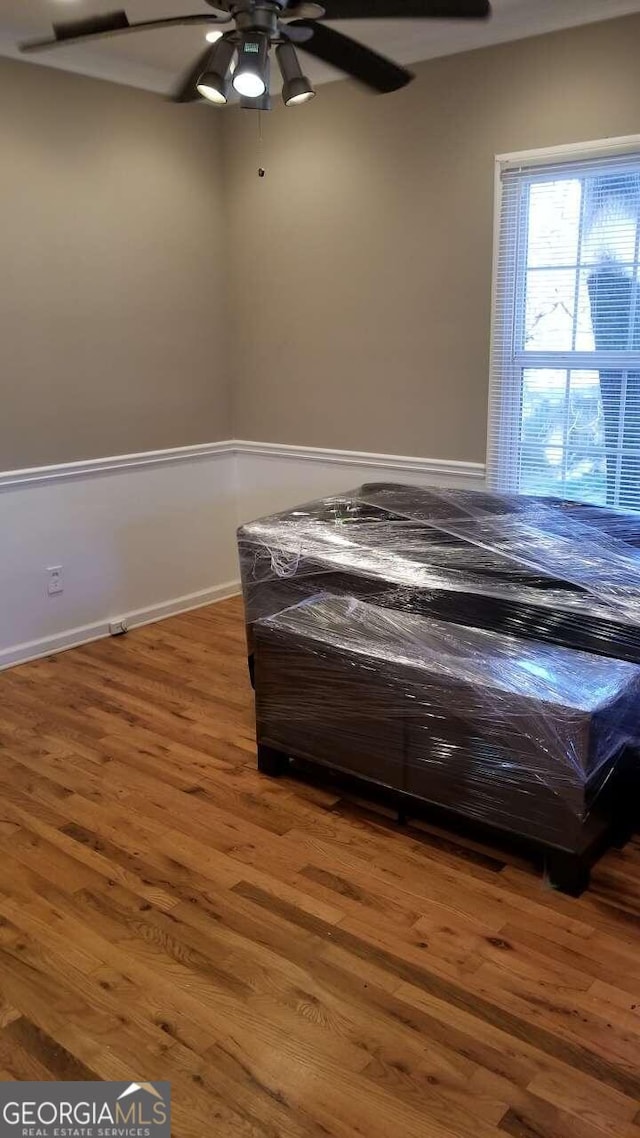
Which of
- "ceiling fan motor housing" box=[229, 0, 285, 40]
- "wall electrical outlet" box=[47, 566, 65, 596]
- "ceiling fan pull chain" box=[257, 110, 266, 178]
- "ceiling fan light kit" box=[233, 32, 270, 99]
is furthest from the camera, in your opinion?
"ceiling fan pull chain" box=[257, 110, 266, 178]

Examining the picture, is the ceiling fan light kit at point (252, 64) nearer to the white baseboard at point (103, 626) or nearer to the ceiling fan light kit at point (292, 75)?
the ceiling fan light kit at point (292, 75)

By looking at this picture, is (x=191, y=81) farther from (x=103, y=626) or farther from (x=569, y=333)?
(x=103, y=626)

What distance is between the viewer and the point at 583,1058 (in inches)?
70.2

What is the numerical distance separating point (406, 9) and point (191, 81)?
72 cm

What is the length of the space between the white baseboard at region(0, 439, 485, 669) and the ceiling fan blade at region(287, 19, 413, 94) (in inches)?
69.7

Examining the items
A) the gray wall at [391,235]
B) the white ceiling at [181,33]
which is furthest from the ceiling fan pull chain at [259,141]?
the white ceiling at [181,33]

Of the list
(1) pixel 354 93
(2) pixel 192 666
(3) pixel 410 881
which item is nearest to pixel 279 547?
(2) pixel 192 666

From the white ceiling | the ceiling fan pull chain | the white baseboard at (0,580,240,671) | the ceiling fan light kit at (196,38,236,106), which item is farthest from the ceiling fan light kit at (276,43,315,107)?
the white baseboard at (0,580,240,671)

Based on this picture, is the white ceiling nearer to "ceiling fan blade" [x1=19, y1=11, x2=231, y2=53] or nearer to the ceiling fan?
the ceiling fan

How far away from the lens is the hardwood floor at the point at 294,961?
1711mm

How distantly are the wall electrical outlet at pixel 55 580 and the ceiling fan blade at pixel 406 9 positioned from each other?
2635 mm

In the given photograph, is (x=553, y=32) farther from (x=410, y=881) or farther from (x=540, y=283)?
(x=410, y=881)

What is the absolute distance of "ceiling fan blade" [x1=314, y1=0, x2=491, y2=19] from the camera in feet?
6.82

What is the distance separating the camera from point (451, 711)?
2373 mm
